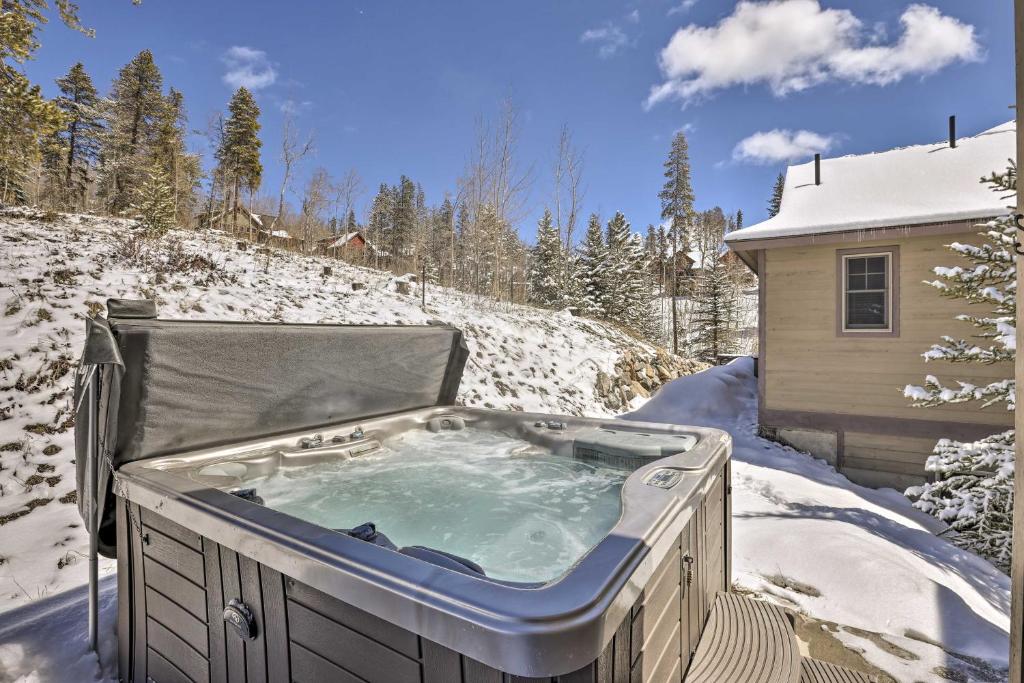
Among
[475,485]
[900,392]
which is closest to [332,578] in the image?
[475,485]

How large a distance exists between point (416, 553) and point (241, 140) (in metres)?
16.8

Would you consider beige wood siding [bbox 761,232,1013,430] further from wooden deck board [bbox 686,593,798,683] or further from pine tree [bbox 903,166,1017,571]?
wooden deck board [bbox 686,593,798,683]

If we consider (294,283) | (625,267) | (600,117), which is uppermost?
(600,117)

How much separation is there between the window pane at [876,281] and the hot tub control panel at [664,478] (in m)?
4.70

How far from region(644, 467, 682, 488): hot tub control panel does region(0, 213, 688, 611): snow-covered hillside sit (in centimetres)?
266

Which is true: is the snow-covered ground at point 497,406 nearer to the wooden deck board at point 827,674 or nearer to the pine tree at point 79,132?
the wooden deck board at point 827,674

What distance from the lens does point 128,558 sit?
1.57 metres

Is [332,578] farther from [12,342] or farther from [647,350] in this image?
[647,350]

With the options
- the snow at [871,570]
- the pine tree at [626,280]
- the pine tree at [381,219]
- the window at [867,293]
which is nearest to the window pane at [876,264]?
the window at [867,293]

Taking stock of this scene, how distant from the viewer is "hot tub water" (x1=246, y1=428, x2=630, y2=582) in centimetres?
168

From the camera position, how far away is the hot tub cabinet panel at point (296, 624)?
33.5 inches

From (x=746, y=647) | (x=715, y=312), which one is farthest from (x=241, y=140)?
(x=746, y=647)

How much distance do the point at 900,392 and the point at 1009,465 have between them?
203cm

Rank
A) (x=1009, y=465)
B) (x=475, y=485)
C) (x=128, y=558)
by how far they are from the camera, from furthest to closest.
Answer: (x=1009, y=465), (x=475, y=485), (x=128, y=558)
